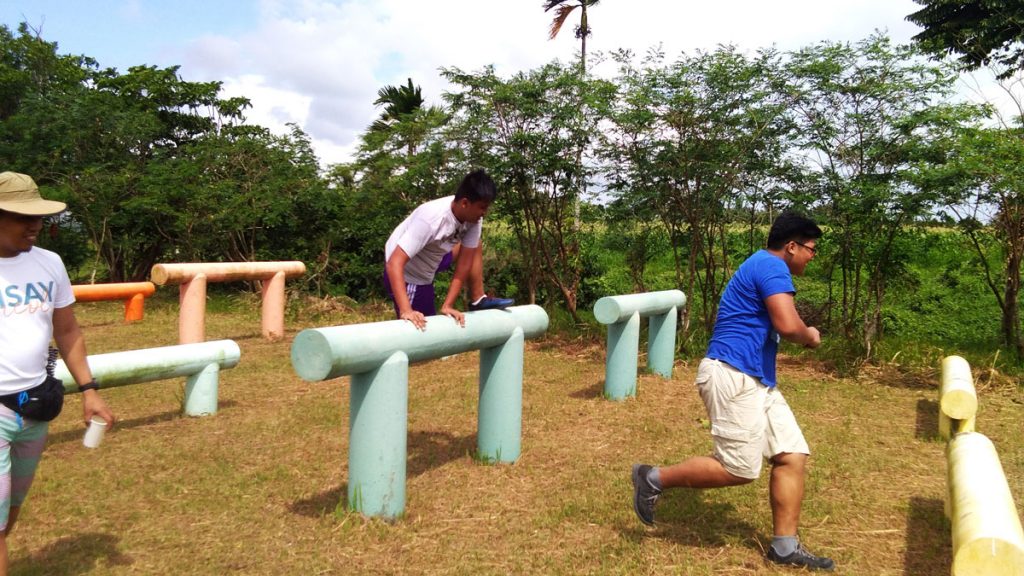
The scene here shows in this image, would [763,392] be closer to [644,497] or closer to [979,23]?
[644,497]

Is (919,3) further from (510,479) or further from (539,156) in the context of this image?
(510,479)

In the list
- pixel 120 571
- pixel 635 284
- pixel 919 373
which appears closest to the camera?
pixel 120 571

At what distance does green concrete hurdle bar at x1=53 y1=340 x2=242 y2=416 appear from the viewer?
4930 mm

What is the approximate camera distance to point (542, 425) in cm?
583

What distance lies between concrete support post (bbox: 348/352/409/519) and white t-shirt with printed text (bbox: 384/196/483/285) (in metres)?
0.81

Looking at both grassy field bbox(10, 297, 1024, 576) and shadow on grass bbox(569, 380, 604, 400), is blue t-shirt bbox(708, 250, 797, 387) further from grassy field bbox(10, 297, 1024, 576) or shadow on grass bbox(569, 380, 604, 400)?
shadow on grass bbox(569, 380, 604, 400)

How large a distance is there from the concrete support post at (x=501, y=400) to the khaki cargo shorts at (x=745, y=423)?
1.55 m

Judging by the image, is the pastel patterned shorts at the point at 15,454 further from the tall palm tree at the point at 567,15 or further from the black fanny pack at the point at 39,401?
the tall palm tree at the point at 567,15

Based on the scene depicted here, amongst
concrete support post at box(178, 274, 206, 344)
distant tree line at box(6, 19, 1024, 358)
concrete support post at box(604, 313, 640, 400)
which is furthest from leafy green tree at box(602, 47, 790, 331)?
concrete support post at box(178, 274, 206, 344)

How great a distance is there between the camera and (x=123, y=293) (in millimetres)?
9711

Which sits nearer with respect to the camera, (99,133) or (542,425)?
(542,425)

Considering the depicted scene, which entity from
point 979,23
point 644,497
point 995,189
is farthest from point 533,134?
point 979,23

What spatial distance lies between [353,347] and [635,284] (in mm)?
6952

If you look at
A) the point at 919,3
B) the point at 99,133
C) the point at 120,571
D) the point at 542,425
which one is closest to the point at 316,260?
the point at 99,133
